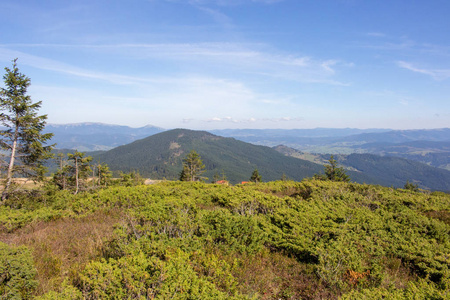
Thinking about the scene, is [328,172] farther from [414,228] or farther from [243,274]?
[243,274]

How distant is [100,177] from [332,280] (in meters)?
44.3

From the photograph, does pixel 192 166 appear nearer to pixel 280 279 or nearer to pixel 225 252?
pixel 225 252

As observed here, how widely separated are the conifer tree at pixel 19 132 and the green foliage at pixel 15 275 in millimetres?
14355

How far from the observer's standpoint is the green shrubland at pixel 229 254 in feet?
9.59

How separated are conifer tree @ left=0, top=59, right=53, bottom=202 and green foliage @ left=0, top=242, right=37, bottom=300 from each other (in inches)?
565

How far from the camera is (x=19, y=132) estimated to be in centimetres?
1423

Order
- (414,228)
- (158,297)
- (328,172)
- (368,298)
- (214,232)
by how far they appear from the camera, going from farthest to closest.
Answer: (328,172)
(414,228)
(214,232)
(368,298)
(158,297)

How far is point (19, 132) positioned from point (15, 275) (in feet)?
52.1

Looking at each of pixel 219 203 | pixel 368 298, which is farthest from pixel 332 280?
pixel 219 203

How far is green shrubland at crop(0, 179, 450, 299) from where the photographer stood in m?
2.92

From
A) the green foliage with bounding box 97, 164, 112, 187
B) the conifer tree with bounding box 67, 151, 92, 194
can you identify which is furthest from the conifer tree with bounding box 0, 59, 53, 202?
the green foliage with bounding box 97, 164, 112, 187

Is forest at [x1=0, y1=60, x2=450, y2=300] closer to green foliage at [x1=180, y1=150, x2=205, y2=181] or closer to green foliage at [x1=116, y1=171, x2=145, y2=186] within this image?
green foliage at [x1=116, y1=171, x2=145, y2=186]

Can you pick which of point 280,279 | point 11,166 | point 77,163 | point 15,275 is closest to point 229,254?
point 280,279

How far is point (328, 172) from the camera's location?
42.6 metres
